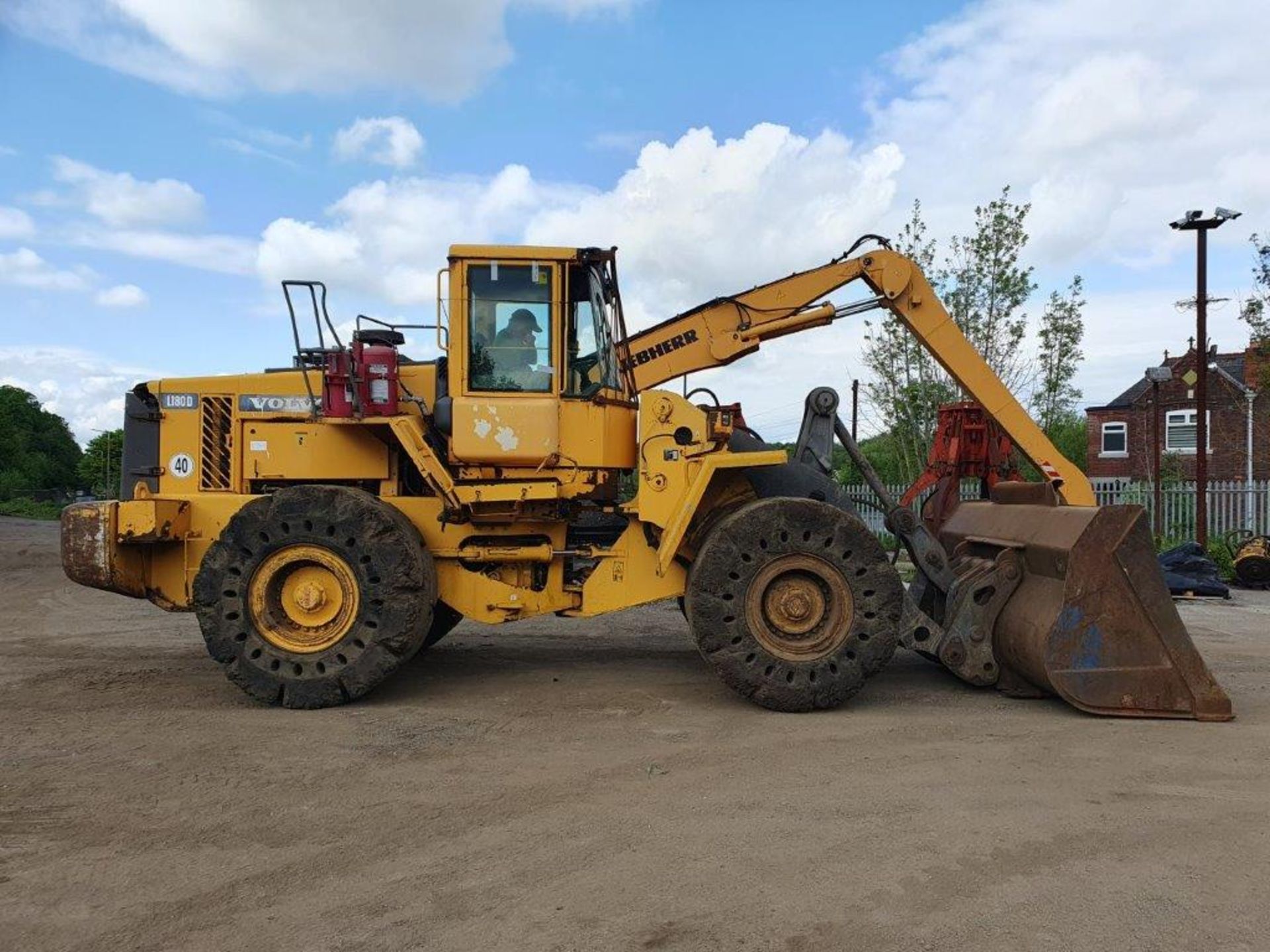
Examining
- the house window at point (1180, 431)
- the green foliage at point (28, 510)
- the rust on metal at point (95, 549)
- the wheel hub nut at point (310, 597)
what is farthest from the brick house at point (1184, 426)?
the green foliage at point (28, 510)

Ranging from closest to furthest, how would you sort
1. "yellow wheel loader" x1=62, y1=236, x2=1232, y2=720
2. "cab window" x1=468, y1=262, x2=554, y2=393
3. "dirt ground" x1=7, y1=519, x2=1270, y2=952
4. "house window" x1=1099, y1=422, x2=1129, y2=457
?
1. "dirt ground" x1=7, y1=519, x2=1270, y2=952
2. "yellow wheel loader" x1=62, y1=236, x2=1232, y2=720
3. "cab window" x1=468, y1=262, x2=554, y2=393
4. "house window" x1=1099, y1=422, x2=1129, y2=457

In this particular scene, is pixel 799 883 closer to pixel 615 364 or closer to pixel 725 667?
pixel 725 667

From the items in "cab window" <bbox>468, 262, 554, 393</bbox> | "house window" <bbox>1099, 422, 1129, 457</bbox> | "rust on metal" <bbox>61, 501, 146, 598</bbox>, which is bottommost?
"rust on metal" <bbox>61, 501, 146, 598</bbox>

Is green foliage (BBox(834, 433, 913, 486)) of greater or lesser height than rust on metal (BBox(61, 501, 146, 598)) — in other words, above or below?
above

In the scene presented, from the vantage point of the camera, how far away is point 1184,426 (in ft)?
106

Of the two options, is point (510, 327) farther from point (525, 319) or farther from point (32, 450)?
point (32, 450)

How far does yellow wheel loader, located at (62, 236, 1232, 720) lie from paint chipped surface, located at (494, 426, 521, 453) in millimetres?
14

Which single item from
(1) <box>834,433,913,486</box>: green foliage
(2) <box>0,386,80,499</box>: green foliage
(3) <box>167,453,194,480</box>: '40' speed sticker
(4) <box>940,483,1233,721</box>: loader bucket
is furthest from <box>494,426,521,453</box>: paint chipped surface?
(2) <box>0,386,80,499</box>: green foliage

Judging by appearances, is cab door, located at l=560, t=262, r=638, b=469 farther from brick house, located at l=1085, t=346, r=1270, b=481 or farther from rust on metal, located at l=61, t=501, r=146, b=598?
brick house, located at l=1085, t=346, r=1270, b=481

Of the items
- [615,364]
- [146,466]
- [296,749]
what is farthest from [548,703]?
[146,466]

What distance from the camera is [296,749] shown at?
5422mm

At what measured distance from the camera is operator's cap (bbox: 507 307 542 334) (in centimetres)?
656

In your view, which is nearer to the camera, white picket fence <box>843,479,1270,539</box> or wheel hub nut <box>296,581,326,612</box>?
wheel hub nut <box>296,581,326,612</box>

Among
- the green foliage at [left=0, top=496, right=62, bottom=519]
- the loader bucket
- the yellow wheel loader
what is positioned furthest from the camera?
the green foliage at [left=0, top=496, right=62, bottom=519]
